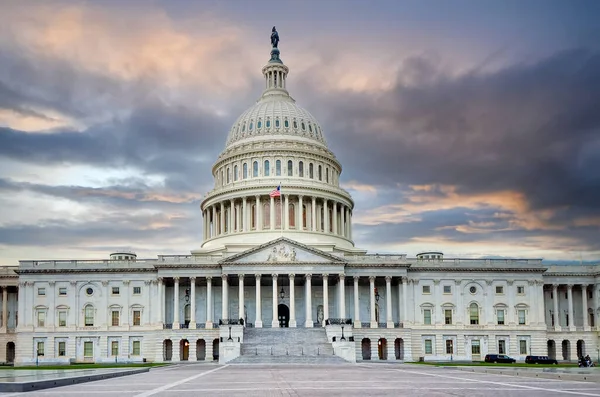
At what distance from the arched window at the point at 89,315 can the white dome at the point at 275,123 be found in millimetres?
38828

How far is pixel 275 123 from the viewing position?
12812 centimetres

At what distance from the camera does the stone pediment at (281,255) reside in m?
102

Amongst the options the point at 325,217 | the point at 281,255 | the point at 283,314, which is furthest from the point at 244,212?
the point at 281,255

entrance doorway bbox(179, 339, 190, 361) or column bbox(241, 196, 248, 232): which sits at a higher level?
column bbox(241, 196, 248, 232)

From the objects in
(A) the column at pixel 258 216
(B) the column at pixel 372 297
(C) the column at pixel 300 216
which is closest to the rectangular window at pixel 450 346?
(B) the column at pixel 372 297

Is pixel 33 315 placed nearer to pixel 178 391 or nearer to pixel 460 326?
pixel 460 326

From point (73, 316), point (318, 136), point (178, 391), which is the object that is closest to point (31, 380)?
point (178, 391)

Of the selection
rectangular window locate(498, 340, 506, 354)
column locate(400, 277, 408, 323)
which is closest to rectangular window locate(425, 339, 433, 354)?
column locate(400, 277, 408, 323)

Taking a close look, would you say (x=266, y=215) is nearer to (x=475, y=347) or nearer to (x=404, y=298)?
(x=404, y=298)

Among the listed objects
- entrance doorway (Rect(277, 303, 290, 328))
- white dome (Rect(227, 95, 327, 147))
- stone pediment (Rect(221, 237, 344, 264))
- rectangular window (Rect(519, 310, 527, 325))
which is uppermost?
white dome (Rect(227, 95, 327, 147))

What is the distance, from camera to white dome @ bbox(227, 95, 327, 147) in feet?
418

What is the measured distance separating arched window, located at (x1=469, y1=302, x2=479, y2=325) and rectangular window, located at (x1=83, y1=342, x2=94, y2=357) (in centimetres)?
5331

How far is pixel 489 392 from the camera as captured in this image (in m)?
31.4

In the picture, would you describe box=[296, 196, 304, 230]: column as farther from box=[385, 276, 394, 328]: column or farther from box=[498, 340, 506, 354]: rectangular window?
box=[498, 340, 506, 354]: rectangular window
